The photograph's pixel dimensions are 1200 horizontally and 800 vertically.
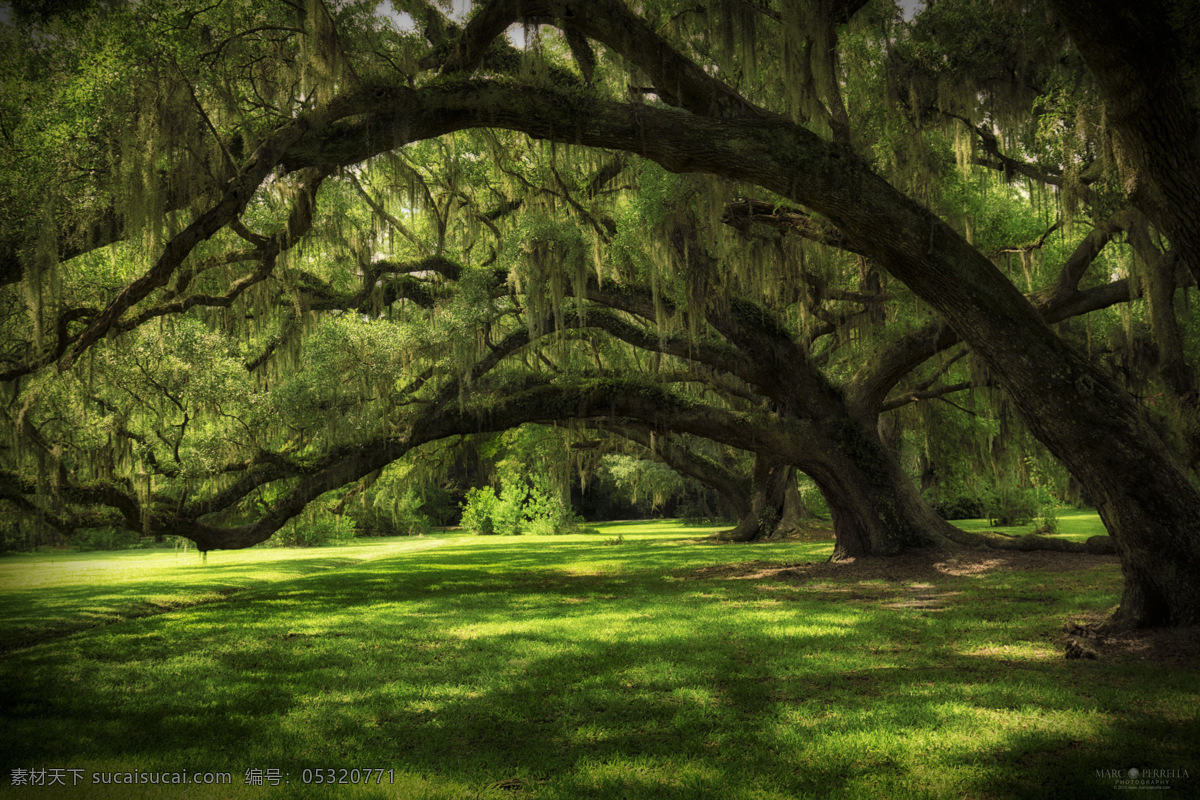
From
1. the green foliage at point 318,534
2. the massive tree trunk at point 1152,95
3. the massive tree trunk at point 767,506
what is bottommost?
the green foliage at point 318,534

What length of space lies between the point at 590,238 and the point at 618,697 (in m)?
7.81

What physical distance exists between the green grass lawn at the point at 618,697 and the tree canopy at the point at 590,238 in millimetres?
1939

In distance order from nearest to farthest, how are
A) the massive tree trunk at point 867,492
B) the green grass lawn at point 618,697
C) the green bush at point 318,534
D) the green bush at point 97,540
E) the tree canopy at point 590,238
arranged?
the green grass lawn at point 618,697, the tree canopy at point 590,238, the massive tree trunk at point 867,492, the green bush at point 318,534, the green bush at point 97,540

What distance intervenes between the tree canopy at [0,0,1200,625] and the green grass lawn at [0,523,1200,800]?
6.36 feet

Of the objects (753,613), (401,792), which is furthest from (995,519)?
(401,792)

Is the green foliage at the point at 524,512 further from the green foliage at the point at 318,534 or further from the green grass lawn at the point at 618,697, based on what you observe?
the green grass lawn at the point at 618,697

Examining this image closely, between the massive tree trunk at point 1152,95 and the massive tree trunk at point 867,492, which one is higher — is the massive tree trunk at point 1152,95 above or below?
above

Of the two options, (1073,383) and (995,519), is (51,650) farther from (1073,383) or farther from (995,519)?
(995,519)

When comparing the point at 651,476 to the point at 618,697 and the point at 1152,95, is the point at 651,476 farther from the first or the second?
the point at 1152,95

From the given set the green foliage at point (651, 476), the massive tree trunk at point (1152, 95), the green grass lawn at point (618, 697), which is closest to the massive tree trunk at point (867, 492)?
the green grass lawn at point (618, 697)

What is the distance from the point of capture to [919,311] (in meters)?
10.9

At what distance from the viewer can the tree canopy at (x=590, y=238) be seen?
215 inches

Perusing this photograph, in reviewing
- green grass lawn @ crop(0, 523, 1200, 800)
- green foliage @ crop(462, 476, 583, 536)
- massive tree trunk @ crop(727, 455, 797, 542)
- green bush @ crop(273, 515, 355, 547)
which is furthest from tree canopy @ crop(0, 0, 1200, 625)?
green foliage @ crop(462, 476, 583, 536)

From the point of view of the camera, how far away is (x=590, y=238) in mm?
10797
